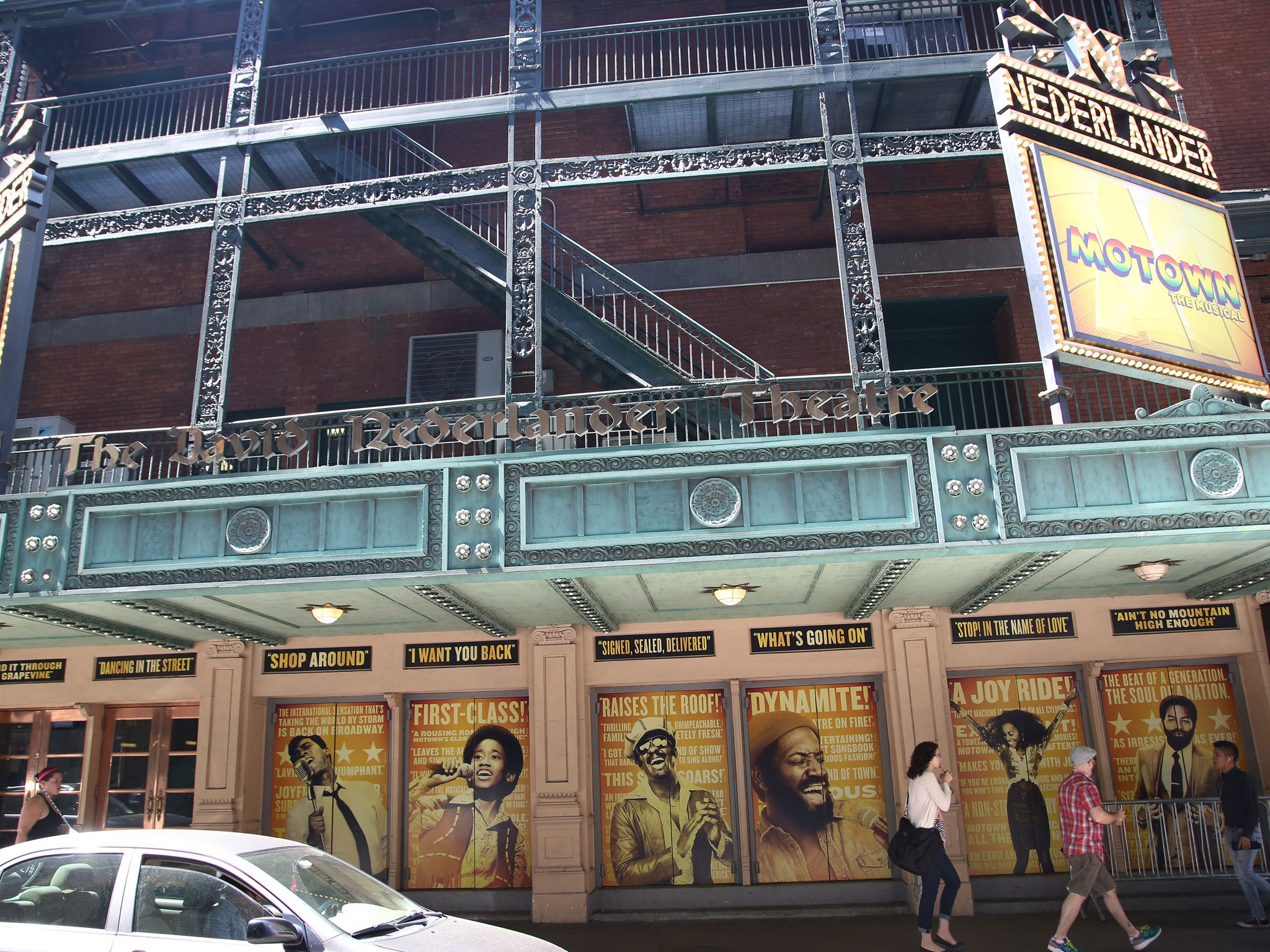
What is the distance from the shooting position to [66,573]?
30.5 ft

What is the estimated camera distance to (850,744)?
11805 millimetres

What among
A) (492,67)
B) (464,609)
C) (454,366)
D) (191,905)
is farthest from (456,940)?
(492,67)

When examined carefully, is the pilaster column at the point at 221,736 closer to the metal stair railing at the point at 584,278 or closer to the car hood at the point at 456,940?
Answer: the metal stair railing at the point at 584,278

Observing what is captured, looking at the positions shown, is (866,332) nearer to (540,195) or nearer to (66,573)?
(540,195)

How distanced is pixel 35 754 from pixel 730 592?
10.5 m

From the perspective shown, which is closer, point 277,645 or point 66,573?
point 66,573

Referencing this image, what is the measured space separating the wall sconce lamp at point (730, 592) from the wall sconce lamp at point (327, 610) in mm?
4126

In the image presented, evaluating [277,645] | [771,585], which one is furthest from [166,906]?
[277,645]

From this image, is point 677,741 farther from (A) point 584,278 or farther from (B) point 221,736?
(A) point 584,278

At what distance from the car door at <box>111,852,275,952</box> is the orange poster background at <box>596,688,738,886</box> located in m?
6.94

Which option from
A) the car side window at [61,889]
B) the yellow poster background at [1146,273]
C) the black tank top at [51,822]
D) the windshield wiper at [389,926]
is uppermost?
the yellow poster background at [1146,273]

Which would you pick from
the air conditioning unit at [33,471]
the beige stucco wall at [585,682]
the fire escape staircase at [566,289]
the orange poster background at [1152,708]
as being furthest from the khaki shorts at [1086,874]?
the air conditioning unit at [33,471]

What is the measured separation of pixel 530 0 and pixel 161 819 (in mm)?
12261

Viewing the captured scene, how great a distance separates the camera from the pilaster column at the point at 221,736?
1187 cm
